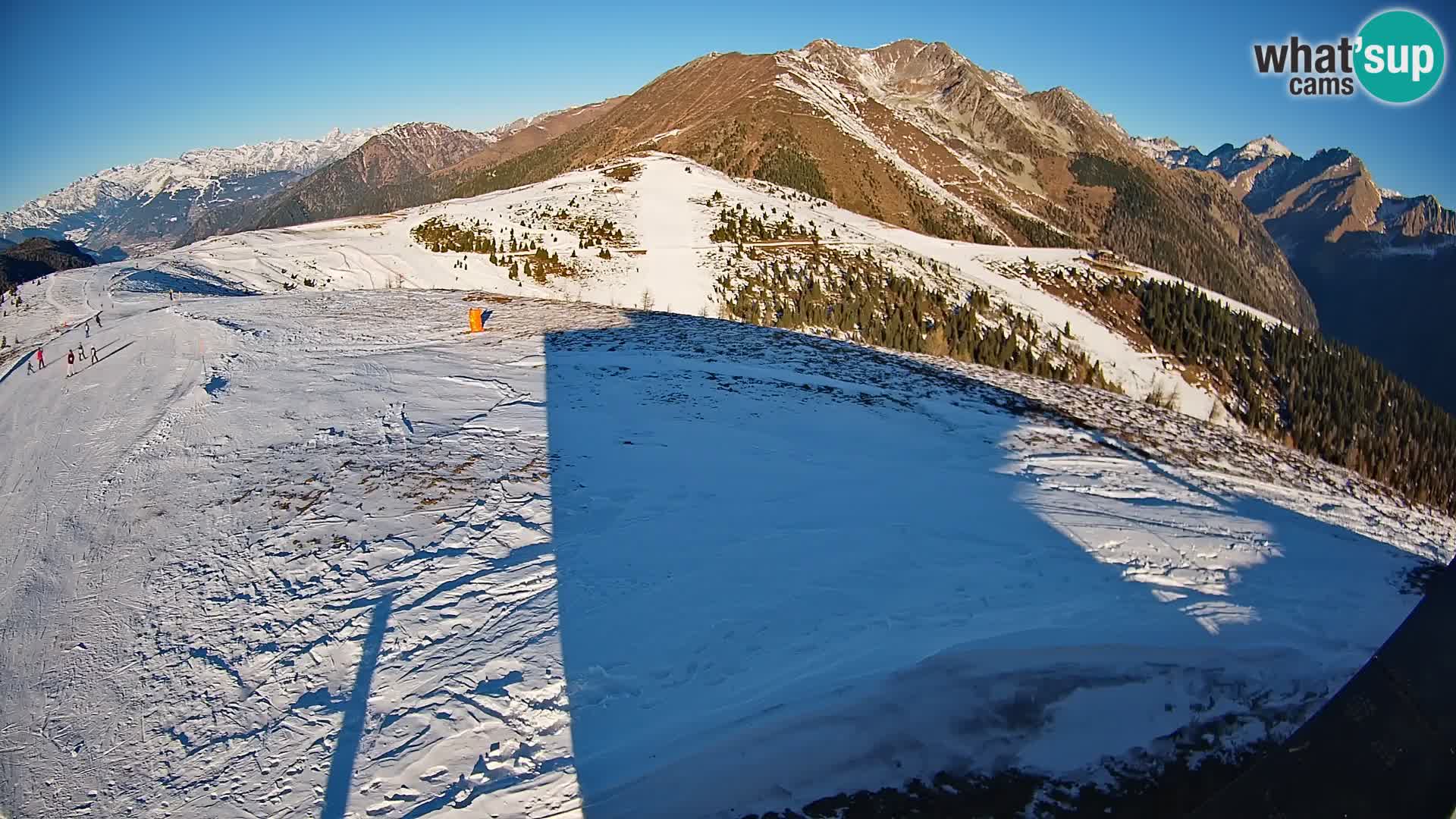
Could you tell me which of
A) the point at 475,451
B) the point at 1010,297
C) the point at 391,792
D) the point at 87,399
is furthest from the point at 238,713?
the point at 1010,297

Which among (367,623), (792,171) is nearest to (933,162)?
(792,171)

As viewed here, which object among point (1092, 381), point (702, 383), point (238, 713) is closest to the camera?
point (238, 713)

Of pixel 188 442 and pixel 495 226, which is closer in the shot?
pixel 188 442

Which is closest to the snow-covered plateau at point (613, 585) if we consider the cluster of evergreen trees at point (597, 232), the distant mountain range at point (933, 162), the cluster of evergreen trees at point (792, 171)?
the cluster of evergreen trees at point (597, 232)

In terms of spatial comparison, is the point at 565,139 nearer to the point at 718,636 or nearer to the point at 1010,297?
the point at 1010,297

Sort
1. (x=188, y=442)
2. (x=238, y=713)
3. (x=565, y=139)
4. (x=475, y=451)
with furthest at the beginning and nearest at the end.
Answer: (x=565, y=139) → (x=188, y=442) → (x=475, y=451) → (x=238, y=713)
